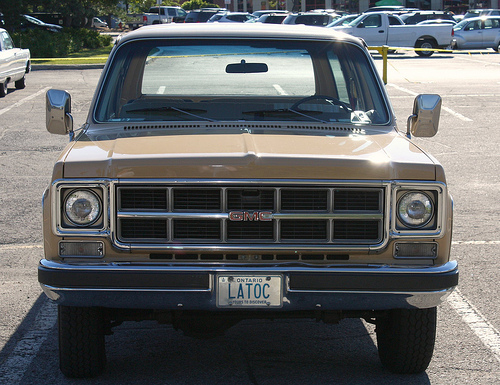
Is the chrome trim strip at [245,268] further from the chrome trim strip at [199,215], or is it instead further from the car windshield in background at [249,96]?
the car windshield in background at [249,96]

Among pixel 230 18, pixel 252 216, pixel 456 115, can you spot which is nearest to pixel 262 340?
pixel 252 216

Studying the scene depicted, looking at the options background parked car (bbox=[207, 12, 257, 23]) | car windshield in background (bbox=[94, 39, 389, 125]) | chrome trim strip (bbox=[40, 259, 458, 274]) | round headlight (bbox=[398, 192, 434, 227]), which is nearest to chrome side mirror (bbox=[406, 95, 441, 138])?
car windshield in background (bbox=[94, 39, 389, 125])

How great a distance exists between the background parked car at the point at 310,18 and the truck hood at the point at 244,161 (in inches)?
1208

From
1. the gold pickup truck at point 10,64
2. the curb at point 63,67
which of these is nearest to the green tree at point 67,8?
the curb at point 63,67

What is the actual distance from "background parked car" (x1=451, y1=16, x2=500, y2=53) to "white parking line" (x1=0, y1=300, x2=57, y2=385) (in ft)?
99.2

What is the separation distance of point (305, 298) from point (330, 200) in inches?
19.5

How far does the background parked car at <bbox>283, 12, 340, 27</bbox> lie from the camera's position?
3412cm

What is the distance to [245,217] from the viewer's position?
12.1 feet

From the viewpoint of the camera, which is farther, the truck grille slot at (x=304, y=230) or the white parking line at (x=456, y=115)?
the white parking line at (x=456, y=115)

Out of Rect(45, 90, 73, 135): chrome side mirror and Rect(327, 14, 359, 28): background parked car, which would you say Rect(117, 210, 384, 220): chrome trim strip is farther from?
Rect(327, 14, 359, 28): background parked car

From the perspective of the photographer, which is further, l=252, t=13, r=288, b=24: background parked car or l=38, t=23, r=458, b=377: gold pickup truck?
l=252, t=13, r=288, b=24: background parked car

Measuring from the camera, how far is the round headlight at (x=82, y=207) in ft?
12.3

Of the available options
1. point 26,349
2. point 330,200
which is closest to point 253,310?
point 330,200

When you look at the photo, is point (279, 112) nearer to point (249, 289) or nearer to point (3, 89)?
point (249, 289)
